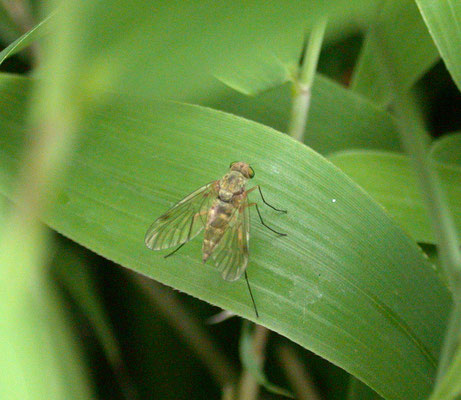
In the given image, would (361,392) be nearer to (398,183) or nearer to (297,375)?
(297,375)

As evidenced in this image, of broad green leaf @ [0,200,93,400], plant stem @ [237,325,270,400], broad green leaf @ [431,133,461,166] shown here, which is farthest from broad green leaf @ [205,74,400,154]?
broad green leaf @ [0,200,93,400]

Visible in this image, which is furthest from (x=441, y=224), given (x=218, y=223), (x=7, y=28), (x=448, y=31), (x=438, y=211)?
(x=7, y=28)

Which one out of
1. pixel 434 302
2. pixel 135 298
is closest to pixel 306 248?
pixel 434 302

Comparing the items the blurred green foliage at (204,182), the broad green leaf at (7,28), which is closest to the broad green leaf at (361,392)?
the blurred green foliage at (204,182)

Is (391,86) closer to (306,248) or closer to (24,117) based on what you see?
(306,248)

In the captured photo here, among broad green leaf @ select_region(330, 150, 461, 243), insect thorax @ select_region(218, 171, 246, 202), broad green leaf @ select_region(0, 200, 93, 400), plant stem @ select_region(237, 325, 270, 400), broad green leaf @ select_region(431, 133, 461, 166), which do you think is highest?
broad green leaf @ select_region(431, 133, 461, 166)

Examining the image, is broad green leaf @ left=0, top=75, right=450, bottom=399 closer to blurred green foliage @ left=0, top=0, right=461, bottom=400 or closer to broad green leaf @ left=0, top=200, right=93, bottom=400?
blurred green foliage @ left=0, top=0, right=461, bottom=400
